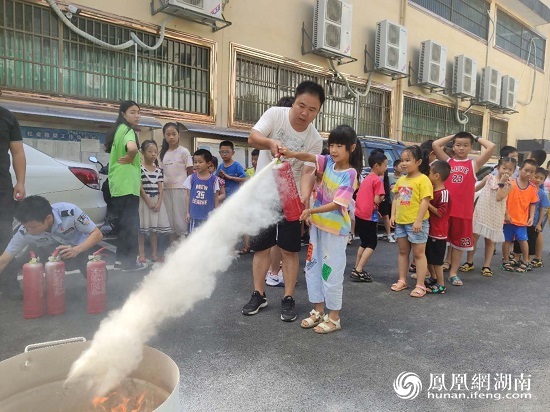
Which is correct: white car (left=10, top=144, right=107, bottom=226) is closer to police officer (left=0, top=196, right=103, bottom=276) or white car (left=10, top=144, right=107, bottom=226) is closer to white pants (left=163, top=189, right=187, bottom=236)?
white pants (left=163, top=189, right=187, bottom=236)

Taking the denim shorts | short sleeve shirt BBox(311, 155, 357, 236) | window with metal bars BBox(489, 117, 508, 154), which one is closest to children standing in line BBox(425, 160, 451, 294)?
the denim shorts

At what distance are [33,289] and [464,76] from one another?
1652cm

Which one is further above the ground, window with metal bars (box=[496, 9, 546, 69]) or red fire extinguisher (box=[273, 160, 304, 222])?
window with metal bars (box=[496, 9, 546, 69])

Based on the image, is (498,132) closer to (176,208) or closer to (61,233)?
(176,208)

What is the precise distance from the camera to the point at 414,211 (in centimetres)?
416

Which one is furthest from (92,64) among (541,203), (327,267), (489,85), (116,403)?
(489,85)

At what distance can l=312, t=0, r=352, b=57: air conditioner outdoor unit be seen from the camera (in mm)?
10867

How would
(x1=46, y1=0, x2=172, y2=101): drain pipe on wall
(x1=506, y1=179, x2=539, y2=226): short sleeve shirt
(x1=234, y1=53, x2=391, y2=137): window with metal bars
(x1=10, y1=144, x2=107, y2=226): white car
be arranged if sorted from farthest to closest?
1. (x1=234, y1=53, x2=391, y2=137): window with metal bars
2. (x1=46, y1=0, x2=172, y2=101): drain pipe on wall
3. (x1=506, y1=179, x2=539, y2=226): short sleeve shirt
4. (x1=10, y1=144, x2=107, y2=226): white car

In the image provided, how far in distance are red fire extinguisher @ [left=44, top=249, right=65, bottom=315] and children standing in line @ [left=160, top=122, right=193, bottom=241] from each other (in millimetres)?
2128

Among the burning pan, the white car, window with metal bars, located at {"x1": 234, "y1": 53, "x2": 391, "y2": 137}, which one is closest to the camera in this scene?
the burning pan

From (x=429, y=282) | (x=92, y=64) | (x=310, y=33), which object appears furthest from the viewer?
(x=310, y=33)

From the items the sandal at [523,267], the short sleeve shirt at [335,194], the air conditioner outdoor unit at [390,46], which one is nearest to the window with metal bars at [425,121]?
the air conditioner outdoor unit at [390,46]

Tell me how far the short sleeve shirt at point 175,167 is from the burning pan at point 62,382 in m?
3.79

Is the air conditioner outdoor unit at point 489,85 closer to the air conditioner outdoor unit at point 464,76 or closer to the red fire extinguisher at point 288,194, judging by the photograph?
the air conditioner outdoor unit at point 464,76
